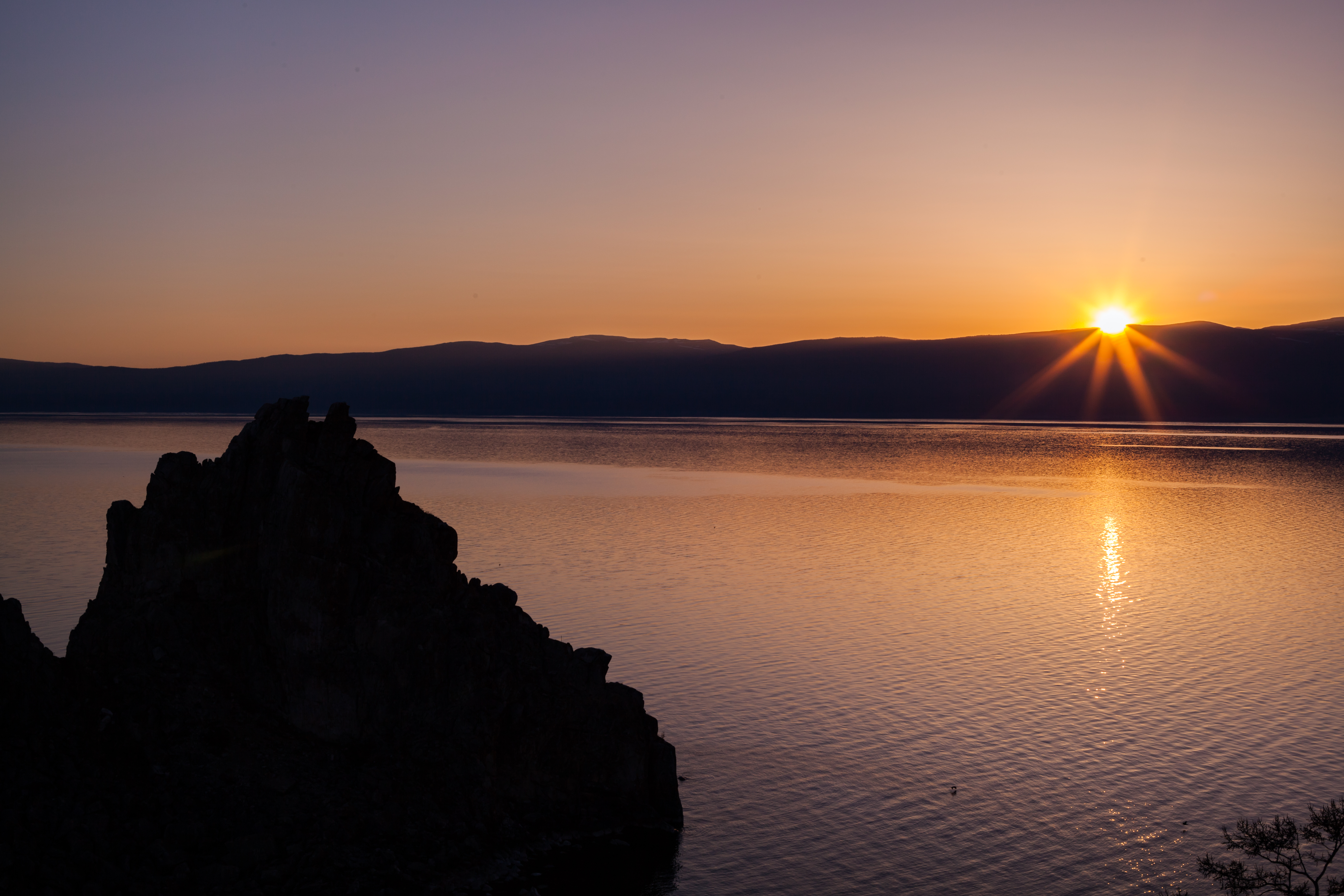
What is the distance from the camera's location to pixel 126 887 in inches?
480

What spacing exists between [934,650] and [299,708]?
17.1 meters

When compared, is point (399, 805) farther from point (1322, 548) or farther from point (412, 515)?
point (1322, 548)

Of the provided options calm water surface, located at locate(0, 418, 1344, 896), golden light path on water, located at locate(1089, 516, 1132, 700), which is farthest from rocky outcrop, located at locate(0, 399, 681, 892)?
golden light path on water, located at locate(1089, 516, 1132, 700)

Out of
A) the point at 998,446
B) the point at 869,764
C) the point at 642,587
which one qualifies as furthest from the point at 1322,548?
the point at 998,446

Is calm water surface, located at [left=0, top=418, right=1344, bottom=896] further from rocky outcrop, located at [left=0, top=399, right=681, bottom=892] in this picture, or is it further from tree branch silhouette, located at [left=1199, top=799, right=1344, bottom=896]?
rocky outcrop, located at [left=0, top=399, right=681, bottom=892]

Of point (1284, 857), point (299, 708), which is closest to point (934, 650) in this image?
point (1284, 857)

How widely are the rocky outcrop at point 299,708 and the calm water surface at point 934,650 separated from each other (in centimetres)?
271

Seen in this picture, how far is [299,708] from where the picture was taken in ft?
50.9

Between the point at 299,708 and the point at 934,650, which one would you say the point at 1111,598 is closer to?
the point at 934,650

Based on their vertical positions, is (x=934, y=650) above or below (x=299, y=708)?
below

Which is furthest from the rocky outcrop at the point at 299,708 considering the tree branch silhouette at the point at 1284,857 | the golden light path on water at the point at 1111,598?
the golden light path on water at the point at 1111,598

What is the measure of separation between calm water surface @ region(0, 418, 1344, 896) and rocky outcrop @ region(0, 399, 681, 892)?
2708mm

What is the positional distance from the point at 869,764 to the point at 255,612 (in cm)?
1073

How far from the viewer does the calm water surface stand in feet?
51.3
